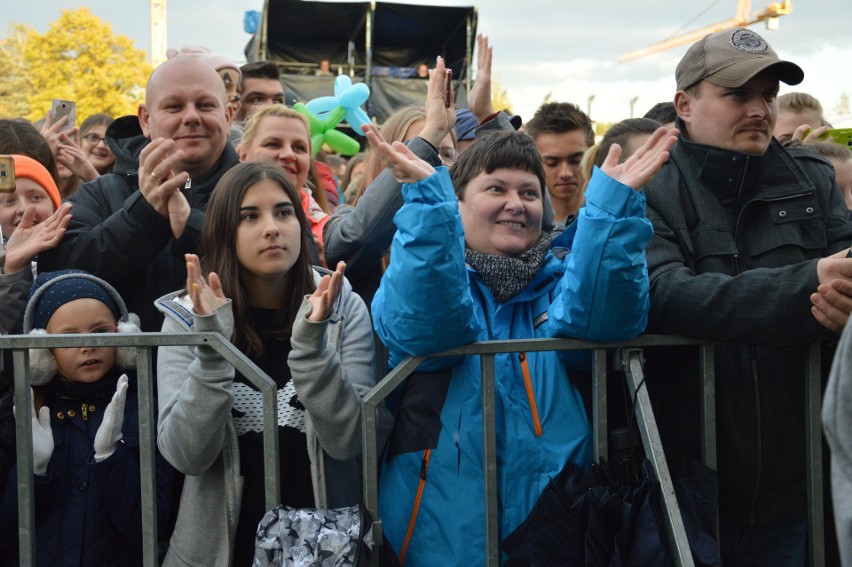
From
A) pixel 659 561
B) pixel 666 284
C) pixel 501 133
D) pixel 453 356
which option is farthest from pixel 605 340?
pixel 501 133

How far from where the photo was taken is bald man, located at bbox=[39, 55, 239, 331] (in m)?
3.25

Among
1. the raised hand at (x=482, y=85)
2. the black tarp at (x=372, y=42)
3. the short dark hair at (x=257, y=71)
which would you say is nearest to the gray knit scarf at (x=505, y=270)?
the raised hand at (x=482, y=85)

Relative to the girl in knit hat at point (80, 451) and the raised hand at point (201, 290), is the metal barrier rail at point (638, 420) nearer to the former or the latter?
the raised hand at point (201, 290)

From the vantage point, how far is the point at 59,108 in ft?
14.3

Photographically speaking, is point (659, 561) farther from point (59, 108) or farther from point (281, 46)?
point (281, 46)

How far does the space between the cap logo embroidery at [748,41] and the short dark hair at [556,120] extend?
1533 mm

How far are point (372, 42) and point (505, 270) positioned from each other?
539 inches

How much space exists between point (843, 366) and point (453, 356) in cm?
141

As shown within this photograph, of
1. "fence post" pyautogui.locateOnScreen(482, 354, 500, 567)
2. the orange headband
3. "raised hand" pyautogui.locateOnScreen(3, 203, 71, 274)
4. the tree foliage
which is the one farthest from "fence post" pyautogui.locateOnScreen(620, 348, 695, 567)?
the tree foliage

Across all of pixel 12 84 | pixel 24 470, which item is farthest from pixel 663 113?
pixel 12 84

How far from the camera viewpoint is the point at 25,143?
165 inches

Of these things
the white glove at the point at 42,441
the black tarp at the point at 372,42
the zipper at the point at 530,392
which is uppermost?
the black tarp at the point at 372,42

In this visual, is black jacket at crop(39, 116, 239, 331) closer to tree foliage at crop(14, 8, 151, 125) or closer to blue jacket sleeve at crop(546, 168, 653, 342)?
blue jacket sleeve at crop(546, 168, 653, 342)

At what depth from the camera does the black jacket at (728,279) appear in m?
2.90
